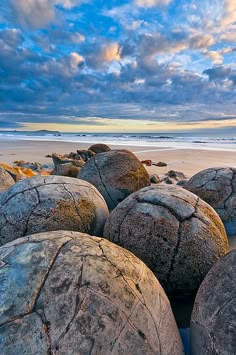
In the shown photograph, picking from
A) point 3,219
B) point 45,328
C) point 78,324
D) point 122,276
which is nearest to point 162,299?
point 122,276

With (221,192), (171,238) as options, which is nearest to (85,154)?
(221,192)

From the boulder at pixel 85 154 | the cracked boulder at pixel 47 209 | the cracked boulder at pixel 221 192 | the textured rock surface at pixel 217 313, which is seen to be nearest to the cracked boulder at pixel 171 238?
the cracked boulder at pixel 47 209

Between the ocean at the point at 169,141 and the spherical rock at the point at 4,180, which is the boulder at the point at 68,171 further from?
the ocean at the point at 169,141

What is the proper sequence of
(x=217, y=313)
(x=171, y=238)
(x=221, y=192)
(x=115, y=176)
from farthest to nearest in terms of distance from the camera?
(x=115, y=176), (x=221, y=192), (x=171, y=238), (x=217, y=313)

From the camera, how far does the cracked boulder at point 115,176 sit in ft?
17.4

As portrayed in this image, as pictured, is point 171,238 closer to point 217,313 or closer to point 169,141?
point 217,313

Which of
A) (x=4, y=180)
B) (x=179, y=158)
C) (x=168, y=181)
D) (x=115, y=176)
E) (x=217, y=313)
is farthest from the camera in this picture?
(x=179, y=158)

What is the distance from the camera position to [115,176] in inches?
209

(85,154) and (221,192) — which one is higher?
(221,192)

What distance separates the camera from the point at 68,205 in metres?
3.57

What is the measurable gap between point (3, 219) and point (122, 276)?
1.90 meters

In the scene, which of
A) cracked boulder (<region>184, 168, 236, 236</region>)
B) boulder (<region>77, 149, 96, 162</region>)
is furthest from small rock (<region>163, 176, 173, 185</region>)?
cracked boulder (<region>184, 168, 236, 236</region>)

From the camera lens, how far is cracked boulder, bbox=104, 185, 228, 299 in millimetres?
3014

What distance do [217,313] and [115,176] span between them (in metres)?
3.42
